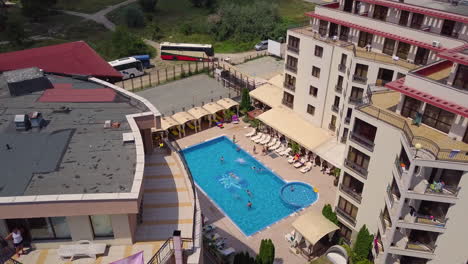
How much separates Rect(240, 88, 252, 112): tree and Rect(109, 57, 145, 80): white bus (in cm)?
2419

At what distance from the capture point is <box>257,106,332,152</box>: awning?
43750 millimetres

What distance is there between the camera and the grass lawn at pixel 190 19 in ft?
286

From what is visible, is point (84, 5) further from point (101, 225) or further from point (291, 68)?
point (101, 225)

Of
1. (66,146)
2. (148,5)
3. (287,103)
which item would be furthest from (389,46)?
(148,5)

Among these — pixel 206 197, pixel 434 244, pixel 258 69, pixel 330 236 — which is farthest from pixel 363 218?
pixel 258 69

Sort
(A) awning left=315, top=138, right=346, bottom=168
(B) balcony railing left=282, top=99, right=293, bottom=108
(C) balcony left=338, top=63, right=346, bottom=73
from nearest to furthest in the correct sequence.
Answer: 1. (A) awning left=315, top=138, right=346, bottom=168
2. (C) balcony left=338, top=63, right=346, bottom=73
3. (B) balcony railing left=282, top=99, right=293, bottom=108

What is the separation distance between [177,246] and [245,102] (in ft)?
127

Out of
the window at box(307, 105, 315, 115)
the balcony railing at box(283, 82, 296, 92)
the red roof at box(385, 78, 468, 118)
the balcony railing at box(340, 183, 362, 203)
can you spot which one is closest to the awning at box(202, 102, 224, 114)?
the balcony railing at box(283, 82, 296, 92)

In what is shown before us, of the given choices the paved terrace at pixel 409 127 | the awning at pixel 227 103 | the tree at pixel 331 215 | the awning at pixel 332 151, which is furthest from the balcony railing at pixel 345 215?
the awning at pixel 227 103

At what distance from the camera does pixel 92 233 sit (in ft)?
61.6

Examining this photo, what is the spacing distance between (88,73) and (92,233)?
689 inches

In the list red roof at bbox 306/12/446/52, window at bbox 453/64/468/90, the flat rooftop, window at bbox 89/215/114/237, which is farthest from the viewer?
red roof at bbox 306/12/446/52

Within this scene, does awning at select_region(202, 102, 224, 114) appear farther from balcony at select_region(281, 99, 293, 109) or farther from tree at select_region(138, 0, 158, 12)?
tree at select_region(138, 0, 158, 12)

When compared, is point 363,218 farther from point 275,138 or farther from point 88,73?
point 88,73
